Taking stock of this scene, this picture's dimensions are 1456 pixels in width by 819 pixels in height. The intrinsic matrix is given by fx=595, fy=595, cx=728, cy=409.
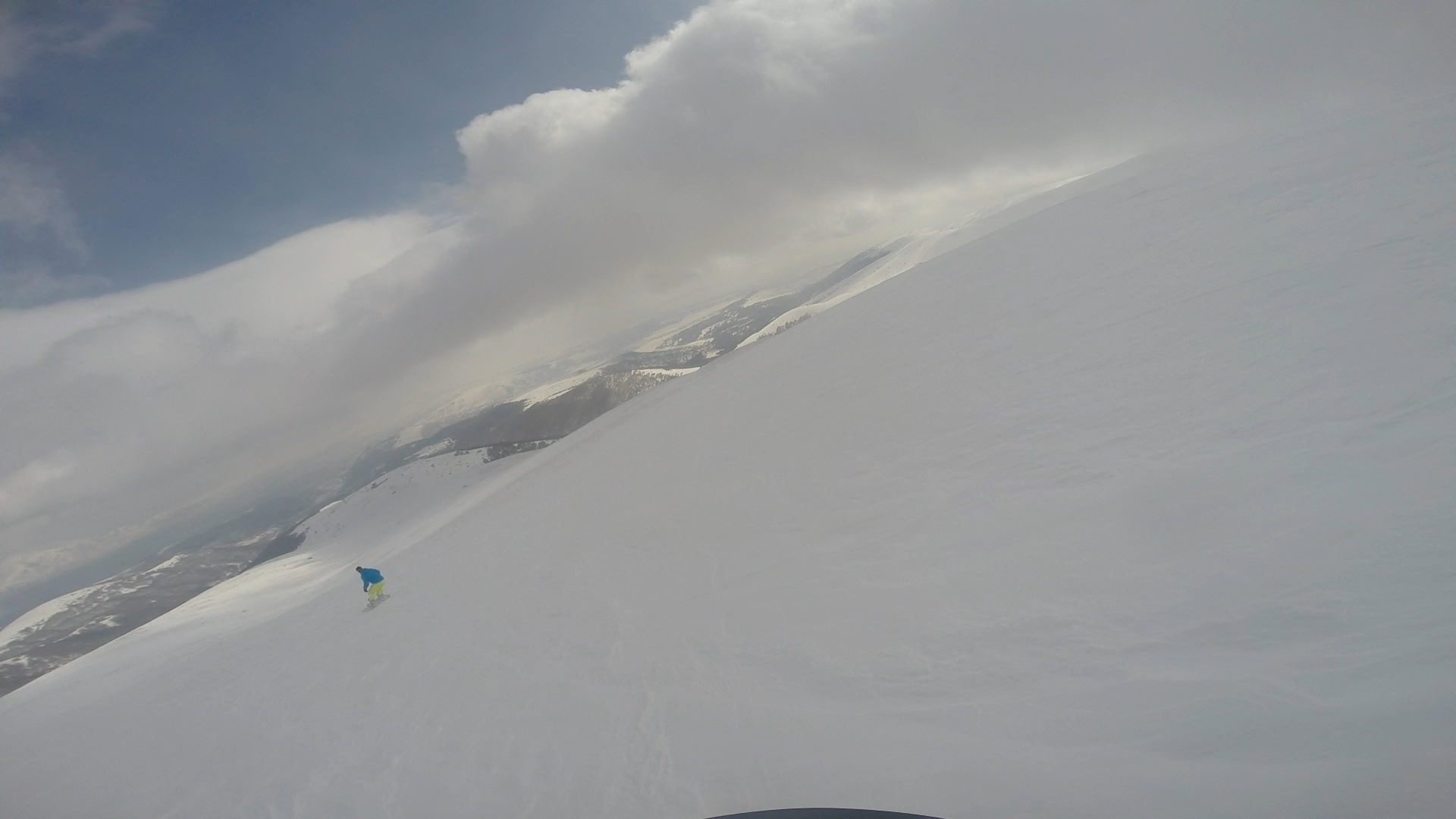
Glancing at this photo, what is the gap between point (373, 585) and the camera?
54.0ft

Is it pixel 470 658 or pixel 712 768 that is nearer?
pixel 712 768

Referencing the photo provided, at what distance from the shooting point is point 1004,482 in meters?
9.15

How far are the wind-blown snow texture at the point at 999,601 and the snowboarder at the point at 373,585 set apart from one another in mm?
752

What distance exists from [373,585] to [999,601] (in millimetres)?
16324

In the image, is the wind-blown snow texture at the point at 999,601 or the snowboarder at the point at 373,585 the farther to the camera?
the snowboarder at the point at 373,585

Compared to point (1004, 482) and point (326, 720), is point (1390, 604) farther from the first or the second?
point (326, 720)

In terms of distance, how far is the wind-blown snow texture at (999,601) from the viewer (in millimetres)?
4816

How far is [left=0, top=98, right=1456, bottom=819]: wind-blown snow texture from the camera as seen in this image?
A: 4816mm

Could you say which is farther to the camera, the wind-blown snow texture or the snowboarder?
the snowboarder

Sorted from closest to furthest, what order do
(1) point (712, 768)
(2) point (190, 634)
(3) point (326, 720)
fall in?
(1) point (712, 768) < (3) point (326, 720) < (2) point (190, 634)

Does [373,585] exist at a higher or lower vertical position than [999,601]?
higher

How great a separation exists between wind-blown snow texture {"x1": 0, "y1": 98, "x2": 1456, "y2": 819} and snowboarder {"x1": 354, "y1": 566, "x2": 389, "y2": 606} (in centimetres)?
75

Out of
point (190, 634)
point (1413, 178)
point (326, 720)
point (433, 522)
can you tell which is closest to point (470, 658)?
point (326, 720)

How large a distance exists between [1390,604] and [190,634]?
31.0 m
